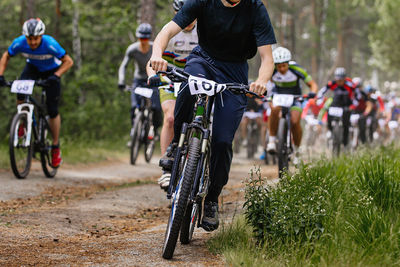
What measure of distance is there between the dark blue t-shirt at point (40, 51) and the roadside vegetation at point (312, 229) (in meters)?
4.31

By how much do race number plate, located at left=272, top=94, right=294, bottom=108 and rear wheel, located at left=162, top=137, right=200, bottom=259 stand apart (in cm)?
500

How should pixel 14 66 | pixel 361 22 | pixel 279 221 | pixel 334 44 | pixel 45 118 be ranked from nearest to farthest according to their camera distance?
pixel 279 221, pixel 45 118, pixel 14 66, pixel 361 22, pixel 334 44

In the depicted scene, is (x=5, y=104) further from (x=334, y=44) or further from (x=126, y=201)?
(x=334, y=44)

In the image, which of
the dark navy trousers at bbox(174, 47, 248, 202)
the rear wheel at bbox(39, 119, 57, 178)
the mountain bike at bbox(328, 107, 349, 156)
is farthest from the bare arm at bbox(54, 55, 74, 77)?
the mountain bike at bbox(328, 107, 349, 156)

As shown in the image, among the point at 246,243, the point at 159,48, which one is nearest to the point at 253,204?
the point at 246,243

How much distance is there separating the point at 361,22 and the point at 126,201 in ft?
156

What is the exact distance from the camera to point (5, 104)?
14797 millimetres

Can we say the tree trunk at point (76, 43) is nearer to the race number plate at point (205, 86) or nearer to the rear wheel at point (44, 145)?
the rear wheel at point (44, 145)

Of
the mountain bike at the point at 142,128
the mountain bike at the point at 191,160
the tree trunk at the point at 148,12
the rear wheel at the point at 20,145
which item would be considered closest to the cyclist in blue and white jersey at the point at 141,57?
the mountain bike at the point at 142,128

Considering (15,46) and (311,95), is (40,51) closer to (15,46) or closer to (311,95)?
(15,46)

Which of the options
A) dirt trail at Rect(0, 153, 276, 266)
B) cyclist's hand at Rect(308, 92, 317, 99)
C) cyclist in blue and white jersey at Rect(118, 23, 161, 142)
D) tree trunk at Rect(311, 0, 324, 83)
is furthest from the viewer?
tree trunk at Rect(311, 0, 324, 83)

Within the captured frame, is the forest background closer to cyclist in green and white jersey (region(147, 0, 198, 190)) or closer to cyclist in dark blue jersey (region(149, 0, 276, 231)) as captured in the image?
cyclist in green and white jersey (region(147, 0, 198, 190))

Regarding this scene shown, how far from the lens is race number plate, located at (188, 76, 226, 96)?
406 centimetres

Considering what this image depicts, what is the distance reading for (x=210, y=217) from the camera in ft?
14.8
